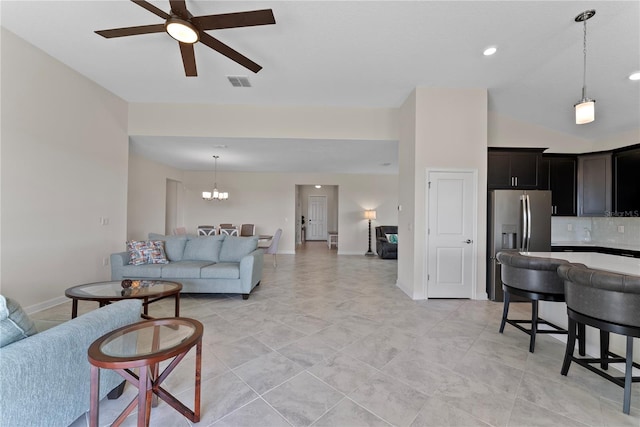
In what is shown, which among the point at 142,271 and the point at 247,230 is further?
the point at 247,230

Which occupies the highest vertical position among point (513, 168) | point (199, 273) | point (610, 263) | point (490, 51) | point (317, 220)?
point (490, 51)

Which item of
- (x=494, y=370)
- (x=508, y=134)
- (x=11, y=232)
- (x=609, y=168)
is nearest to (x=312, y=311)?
(x=494, y=370)

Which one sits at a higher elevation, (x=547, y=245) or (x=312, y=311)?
(x=547, y=245)

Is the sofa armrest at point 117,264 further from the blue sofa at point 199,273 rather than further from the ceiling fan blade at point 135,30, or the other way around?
the ceiling fan blade at point 135,30

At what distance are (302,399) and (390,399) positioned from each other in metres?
0.60

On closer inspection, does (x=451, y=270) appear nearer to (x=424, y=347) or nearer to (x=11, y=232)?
(x=424, y=347)

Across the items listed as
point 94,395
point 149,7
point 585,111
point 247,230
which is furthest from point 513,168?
point 247,230

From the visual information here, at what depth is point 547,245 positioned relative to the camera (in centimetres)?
403

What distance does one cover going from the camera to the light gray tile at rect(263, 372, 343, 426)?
167cm

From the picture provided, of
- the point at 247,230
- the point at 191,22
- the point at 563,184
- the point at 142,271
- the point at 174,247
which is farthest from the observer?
the point at 247,230

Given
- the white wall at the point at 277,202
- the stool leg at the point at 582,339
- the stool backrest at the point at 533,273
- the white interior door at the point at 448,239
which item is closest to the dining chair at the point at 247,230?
the white wall at the point at 277,202

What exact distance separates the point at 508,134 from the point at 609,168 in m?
1.57

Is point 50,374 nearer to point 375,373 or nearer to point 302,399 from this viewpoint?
point 302,399

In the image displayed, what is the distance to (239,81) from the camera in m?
3.93
